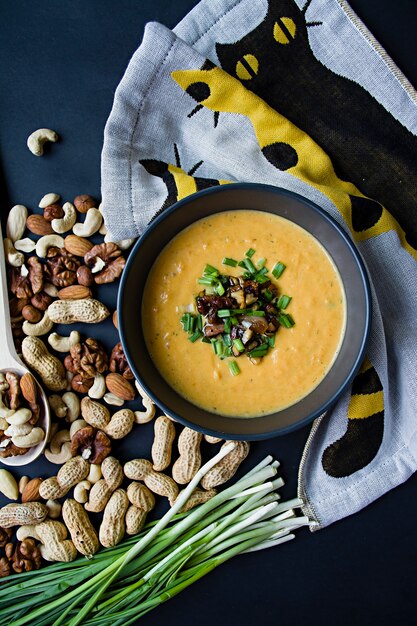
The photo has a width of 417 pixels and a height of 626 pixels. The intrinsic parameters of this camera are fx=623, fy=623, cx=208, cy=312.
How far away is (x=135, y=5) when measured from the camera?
2.02 metres

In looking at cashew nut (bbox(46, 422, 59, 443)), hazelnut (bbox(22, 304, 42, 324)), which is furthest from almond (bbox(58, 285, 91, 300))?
cashew nut (bbox(46, 422, 59, 443))

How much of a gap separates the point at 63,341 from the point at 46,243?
329mm

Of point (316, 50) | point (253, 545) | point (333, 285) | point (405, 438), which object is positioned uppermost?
point (316, 50)

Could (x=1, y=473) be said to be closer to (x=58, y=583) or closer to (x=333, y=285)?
(x=58, y=583)

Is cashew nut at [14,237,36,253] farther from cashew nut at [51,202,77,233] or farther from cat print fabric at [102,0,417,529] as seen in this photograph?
cat print fabric at [102,0,417,529]

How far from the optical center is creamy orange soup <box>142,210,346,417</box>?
179 centimetres

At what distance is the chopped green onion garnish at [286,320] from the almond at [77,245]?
2.33 feet

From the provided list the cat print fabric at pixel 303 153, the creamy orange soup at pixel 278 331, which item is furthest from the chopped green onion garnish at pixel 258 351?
the cat print fabric at pixel 303 153

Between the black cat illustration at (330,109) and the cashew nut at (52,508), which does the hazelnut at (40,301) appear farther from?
the black cat illustration at (330,109)

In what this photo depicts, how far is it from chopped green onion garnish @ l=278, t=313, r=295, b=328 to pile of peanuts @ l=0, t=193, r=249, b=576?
475 millimetres

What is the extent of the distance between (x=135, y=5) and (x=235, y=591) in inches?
77.1

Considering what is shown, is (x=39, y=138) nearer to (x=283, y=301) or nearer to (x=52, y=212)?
(x=52, y=212)

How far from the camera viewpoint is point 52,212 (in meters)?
2.05

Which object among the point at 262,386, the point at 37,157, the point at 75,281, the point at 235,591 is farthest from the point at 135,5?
the point at 235,591
